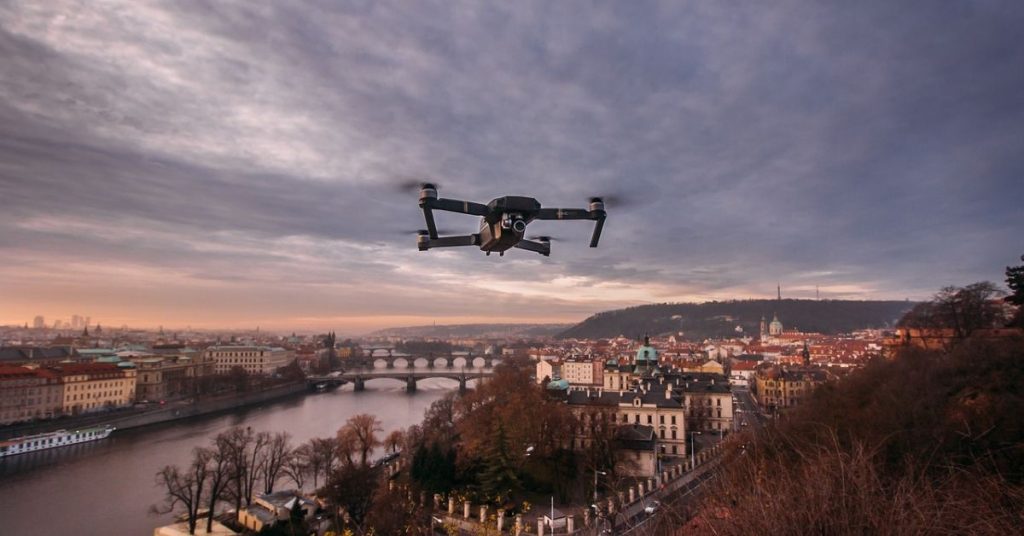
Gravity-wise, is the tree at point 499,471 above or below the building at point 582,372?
above

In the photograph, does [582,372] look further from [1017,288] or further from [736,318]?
[736,318]

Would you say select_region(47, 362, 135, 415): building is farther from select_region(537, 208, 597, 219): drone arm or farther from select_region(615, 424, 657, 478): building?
select_region(537, 208, 597, 219): drone arm

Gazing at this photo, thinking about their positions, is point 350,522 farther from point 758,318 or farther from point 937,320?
point 758,318

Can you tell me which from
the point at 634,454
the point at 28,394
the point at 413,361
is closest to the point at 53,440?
the point at 28,394

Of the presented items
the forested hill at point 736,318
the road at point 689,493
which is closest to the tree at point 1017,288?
the road at point 689,493

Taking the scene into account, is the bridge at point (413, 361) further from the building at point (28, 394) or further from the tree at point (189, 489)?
the tree at point (189, 489)

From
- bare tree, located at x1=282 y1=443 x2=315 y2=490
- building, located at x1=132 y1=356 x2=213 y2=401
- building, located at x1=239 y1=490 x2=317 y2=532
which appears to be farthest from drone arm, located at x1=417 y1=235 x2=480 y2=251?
building, located at x1=132 y1=356 x2=213 y2=401
